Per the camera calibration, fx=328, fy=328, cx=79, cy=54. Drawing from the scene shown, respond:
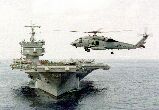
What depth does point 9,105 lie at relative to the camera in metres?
47.3

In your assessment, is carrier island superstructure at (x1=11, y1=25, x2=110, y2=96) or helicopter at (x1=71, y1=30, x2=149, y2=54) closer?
helicopter at (x1=71, y1=30, x2=149, y2=54)

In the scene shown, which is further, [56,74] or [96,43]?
[56,74]

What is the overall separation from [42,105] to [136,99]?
55.9 ft

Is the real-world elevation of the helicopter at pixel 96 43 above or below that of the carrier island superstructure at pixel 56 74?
above

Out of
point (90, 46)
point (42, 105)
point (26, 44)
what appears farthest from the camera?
point (26, 44)

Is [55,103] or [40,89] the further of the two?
[40,89]

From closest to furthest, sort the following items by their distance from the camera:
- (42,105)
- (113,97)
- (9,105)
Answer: (42,105)
(9,105)
(113,97)

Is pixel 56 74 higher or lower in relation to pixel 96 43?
lower

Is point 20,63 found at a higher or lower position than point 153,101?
higher

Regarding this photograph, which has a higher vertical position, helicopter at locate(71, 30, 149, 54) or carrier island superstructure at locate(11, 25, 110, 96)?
helicopter at locate(71, 30, 149, 54)

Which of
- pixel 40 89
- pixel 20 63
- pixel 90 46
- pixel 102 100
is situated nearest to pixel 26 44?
pixel 20 63

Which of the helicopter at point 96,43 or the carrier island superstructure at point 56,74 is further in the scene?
the carrier island superstructure at point 56,74

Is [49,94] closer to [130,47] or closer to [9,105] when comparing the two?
[9,105]

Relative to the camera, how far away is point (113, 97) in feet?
181
